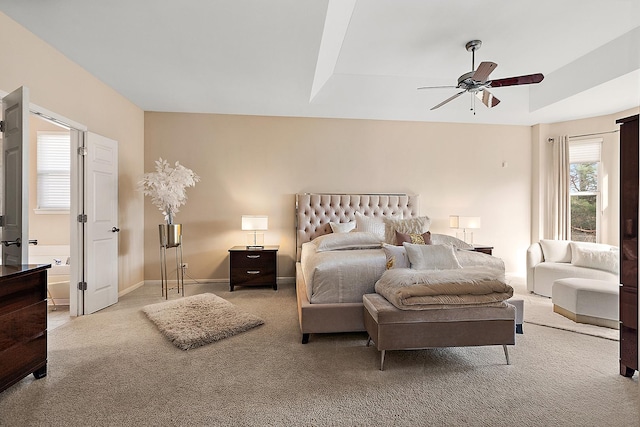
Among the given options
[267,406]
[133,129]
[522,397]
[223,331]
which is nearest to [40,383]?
[223,331]

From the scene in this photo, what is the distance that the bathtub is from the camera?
3990 millimetres

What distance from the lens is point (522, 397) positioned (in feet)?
6.90

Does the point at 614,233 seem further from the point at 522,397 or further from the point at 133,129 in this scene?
the point at 133,129

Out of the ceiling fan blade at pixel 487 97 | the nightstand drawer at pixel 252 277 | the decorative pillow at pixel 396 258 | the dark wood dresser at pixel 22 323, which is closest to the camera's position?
the dark wood dresser at pixel 22 323

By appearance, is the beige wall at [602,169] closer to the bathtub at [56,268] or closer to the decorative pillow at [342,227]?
the decorative pillow at [342,227]

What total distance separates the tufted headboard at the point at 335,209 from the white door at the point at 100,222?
8.34 feet

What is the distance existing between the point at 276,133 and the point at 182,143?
1.51 meters

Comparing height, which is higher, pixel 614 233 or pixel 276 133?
pixel 276 133

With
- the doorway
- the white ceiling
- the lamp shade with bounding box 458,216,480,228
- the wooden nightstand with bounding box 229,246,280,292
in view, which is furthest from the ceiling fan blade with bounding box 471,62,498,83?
the doorway

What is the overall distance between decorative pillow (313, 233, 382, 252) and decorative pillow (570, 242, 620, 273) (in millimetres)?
2710

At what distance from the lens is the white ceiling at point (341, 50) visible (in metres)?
2.69

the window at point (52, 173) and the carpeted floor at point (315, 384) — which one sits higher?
the window at point (52, 173)

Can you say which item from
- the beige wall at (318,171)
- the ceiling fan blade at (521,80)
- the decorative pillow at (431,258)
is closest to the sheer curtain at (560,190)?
the beige wall at (318,171)

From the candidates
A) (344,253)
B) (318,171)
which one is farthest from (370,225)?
(318,171)
